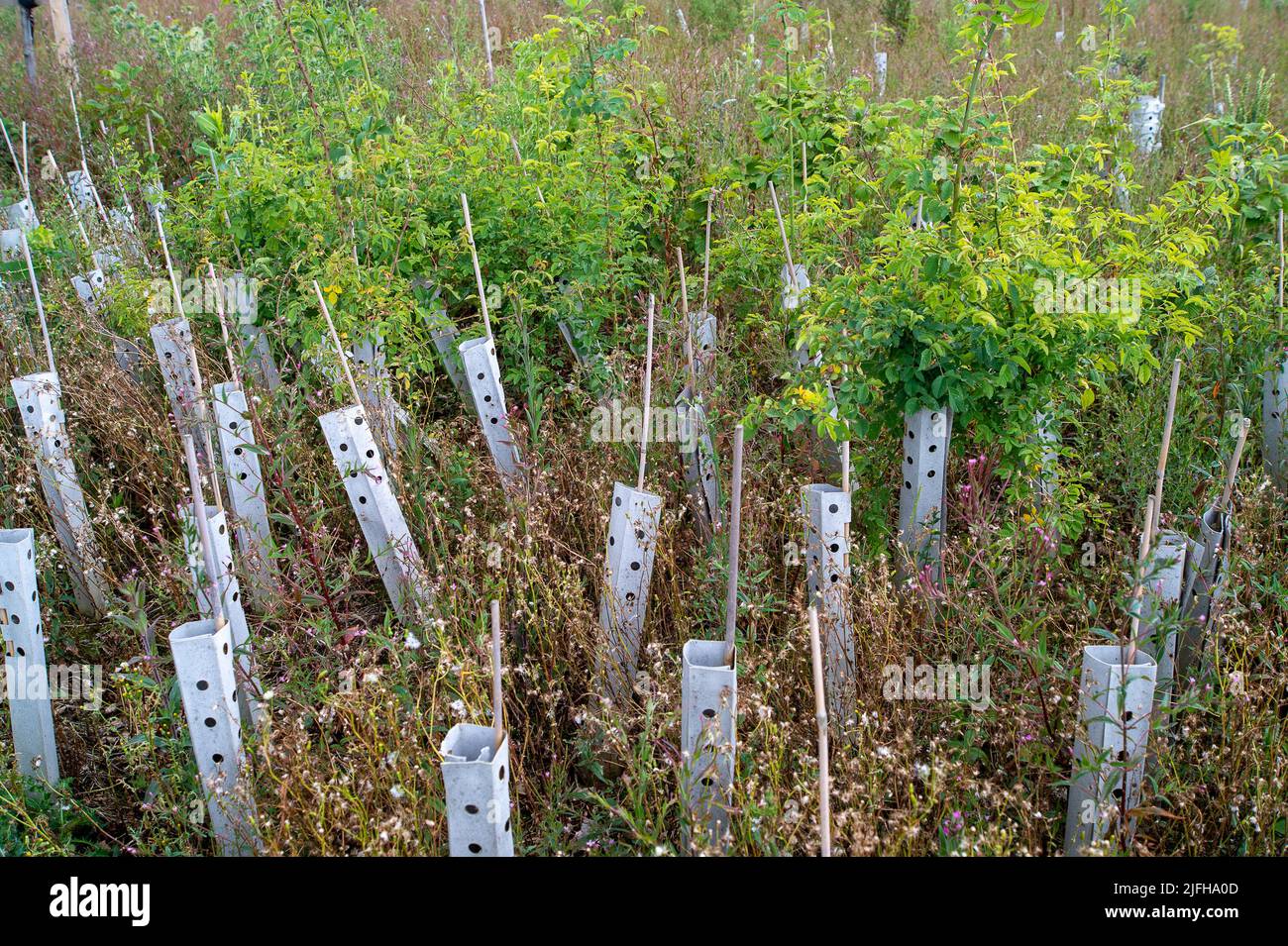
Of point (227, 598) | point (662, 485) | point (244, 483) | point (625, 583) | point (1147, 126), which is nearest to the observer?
point (227, 598)

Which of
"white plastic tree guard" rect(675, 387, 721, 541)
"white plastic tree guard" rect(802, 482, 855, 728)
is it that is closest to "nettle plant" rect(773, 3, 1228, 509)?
"white plastic tree guard" rect(802, 482, 855, 728)

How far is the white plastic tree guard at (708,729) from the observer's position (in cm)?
201

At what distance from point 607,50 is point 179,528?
2.40 m

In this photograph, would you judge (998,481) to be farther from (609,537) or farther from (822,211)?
(609,537)

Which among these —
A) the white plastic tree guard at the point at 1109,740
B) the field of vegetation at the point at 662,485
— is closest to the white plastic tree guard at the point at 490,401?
the field of vegetation at the point at 662,485

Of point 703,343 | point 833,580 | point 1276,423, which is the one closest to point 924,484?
point 833,580

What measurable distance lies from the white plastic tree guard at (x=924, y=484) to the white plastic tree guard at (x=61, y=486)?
2.62 metres

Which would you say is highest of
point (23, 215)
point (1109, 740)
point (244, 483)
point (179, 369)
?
point (23, 215)

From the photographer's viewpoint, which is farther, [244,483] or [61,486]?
[61,486]

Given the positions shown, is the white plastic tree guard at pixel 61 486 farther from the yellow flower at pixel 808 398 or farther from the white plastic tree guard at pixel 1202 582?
the white plastic tree guard at pixel 1202 582

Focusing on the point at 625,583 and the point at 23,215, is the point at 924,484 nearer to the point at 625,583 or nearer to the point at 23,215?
the point at 625,583

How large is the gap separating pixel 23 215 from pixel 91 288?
1.37 m

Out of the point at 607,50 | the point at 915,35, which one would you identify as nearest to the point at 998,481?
the point at 607,50

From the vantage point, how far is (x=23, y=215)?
17.7 feet
